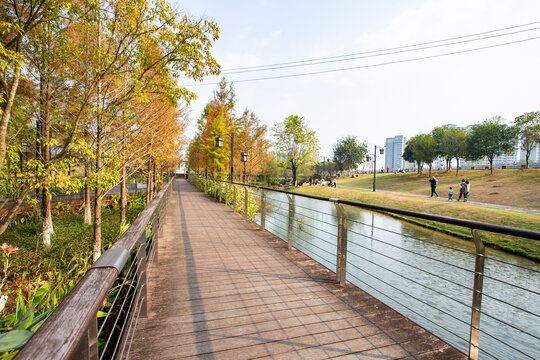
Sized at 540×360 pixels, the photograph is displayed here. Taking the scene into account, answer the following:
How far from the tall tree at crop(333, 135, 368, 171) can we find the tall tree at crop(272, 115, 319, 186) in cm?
3185

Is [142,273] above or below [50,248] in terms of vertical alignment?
above

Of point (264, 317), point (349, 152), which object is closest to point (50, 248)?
point (264, 317)

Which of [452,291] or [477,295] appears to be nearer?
[477,295]

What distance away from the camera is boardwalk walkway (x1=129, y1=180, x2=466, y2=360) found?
2.15 meters

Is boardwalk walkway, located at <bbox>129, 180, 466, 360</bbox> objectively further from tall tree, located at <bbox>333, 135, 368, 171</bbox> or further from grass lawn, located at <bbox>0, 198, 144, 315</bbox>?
tall tree, located at <bbox>333, 135, 368, 171</bbox>

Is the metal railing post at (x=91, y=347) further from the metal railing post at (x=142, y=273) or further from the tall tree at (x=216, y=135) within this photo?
the tall tree at (x=216, y=135)

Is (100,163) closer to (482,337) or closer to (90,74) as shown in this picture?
(90,74)

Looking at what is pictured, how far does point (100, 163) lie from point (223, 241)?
3.06m

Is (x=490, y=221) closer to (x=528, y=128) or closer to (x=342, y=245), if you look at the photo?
(x=342, y=245)

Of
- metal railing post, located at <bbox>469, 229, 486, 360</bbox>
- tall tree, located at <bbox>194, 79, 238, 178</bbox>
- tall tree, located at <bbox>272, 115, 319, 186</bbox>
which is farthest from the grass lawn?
tall tree, located at <bbox>272, 115, 319, 186</bbox>

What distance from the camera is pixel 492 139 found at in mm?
36469

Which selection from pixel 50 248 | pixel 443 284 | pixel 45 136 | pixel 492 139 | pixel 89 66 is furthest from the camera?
pixel 492 139

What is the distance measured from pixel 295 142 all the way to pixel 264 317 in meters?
37.4

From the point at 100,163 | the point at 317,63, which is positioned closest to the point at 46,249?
the point at 100,163
